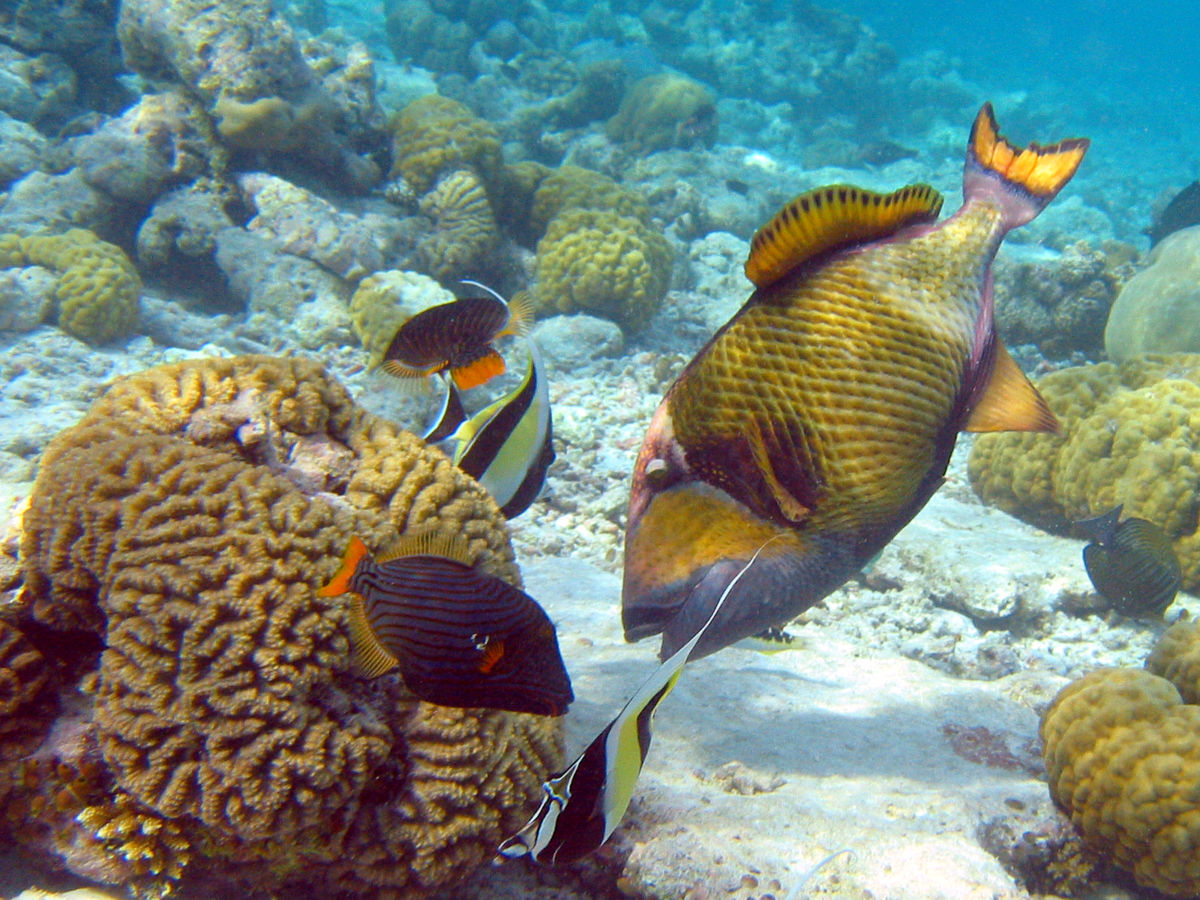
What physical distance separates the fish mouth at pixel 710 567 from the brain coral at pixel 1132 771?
5.63ft

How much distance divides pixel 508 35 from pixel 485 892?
21907 mm

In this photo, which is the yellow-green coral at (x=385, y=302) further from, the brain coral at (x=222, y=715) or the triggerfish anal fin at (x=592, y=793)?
the triggerfish anal fin at (x=592, y=793)

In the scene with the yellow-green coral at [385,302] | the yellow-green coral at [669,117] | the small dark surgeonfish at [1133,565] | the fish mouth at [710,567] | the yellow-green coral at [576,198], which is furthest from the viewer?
the yellow-green coral at [669,117]

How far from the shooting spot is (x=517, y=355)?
699 centimetres

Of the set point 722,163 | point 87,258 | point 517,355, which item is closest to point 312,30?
point 722,163

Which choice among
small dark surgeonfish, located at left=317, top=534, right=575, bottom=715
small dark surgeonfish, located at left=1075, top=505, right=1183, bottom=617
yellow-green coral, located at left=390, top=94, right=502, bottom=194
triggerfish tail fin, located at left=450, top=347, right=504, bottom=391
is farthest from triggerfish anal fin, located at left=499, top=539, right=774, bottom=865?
yellow-green coral, located at left=390, top=94, right=502, bottom=194

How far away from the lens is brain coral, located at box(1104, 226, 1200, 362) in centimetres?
757

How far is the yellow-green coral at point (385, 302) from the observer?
20.8ft

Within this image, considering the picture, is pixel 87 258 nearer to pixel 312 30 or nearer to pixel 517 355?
pixel 517 355

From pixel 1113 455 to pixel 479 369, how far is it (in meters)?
5.04

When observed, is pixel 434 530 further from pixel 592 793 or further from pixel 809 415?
pixel 809 415

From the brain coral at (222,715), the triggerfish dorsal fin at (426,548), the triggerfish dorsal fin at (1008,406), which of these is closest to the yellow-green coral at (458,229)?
the brain coral at (222,715)

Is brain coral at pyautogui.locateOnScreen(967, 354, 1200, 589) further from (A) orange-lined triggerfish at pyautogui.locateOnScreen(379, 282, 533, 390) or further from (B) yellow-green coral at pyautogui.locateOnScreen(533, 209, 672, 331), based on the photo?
(A) orange-lined triggerfish at pyautogui.locateOnScreen(379, 282, 533, 390)

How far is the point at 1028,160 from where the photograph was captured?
4.98 feet
